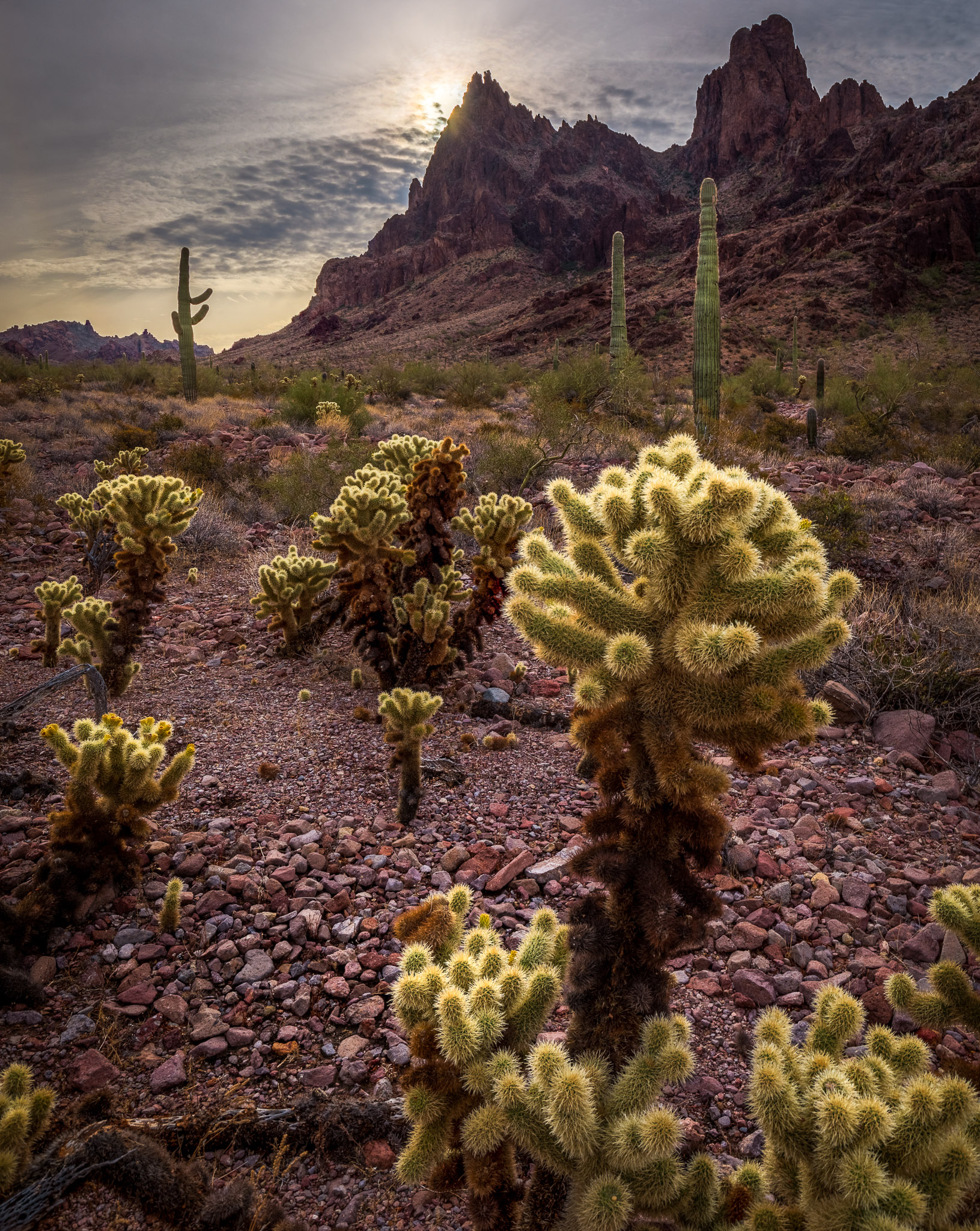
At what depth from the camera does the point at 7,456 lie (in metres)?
8.65

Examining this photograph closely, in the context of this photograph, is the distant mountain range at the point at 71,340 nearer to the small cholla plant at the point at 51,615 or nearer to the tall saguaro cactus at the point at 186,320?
the tall saguaro cactus at the point at 186,320

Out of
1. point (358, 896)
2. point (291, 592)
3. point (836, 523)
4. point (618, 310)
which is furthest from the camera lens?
point (618, 310)

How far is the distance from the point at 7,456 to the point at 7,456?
0.4 inches

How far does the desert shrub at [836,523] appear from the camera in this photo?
7230 millimetres

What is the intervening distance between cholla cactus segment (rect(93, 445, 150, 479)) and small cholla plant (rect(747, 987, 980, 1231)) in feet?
32.9

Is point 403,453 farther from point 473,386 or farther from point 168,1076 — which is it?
point 473,386

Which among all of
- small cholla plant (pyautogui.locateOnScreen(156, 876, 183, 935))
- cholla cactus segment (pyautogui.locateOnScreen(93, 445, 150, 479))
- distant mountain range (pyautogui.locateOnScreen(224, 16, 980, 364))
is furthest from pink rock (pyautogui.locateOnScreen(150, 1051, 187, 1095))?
distant mountain range (pyautogui.locateOnScreen(224, 16, 980, 364))

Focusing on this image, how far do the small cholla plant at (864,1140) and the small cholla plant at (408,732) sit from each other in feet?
7.34

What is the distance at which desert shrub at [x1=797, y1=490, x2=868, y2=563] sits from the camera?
7230 mm

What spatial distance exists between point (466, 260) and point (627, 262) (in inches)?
1386

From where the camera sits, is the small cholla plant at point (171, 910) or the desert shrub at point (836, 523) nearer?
the small cholla plant at point (171, 910)

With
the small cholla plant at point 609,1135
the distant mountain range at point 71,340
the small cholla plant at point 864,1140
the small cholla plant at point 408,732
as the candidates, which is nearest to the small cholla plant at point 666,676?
the small cholla plant at point 609,1135

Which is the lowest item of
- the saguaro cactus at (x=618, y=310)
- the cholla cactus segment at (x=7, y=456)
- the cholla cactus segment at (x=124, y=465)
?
the cholla cactus segment at (x=124, y=465)

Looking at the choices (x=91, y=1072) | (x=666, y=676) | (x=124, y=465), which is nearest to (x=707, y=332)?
(x=124, y=465)
